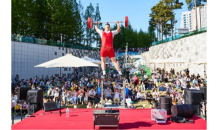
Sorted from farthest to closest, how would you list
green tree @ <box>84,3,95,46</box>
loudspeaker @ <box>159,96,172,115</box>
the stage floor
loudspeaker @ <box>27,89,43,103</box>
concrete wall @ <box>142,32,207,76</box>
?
1. green tree @ <box>84,3,95,46</box>
2. concrete wall @ <box>142,32,207,76</box>
3. loudspeaker @ <box>27,89,43,103</box>
4. loudspeaker @ <box>159,96,172,115</box>
5. the stage floor

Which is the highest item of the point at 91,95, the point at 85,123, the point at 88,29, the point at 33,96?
the point at 88,29

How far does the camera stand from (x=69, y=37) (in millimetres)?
38781

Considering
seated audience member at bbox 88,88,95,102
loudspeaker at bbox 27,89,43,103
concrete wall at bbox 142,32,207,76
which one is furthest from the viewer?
concrete wall at bbox 142,32,207,76

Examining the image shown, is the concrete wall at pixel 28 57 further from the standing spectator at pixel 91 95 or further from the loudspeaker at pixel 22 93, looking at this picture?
the loudspeaker at pixel 22 93

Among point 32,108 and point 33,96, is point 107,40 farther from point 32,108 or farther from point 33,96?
point 32,108

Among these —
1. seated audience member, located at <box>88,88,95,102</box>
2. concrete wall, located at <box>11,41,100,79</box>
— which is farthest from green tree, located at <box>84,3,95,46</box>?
seated audience member, located at <box>88,88,95,102</box>

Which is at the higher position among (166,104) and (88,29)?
(88,29)

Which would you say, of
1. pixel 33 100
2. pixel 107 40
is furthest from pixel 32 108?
pixel 107 40

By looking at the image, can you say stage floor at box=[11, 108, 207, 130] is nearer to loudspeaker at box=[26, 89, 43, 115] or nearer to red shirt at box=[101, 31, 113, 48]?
loudspeaker at box=[26, 89, 43, 115]

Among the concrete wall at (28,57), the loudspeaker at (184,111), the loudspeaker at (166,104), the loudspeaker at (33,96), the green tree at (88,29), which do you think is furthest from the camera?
the green tree at (88,29)

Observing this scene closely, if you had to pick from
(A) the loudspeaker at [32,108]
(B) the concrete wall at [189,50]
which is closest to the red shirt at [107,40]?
(A) the loudspeaker at [32,108]

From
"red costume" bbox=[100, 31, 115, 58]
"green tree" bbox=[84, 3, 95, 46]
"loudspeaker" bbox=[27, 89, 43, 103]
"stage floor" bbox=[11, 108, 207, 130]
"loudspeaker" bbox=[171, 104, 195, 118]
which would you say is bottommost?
"stage floor" bbox=[11, 108, 207, 130]

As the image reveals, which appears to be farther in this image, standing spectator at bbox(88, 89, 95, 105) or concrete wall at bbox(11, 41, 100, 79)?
concrete wall at bbox(11, 41, 100, 79)
